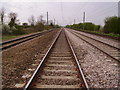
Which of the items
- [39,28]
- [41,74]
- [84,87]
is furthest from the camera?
[39,28]

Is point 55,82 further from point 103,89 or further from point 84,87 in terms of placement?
point 103,89

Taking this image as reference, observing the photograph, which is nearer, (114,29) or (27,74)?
(27,74)

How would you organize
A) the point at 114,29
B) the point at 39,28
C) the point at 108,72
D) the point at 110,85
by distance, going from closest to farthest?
the point at 110,85 → the point at 108,72 → the point at 114,29 → the point at 39,28

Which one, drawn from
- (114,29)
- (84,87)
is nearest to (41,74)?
(84,87)

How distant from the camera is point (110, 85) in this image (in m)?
3.49

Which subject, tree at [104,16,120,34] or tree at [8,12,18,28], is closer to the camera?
tree at [104,16,120,34]

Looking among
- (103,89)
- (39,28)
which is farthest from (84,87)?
(39,28)

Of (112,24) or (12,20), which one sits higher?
(12,20)

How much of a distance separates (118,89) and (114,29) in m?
24.4

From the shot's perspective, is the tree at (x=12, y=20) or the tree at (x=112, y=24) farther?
the tree at (x=12, y=20)

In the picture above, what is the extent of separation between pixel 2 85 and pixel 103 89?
119 inches

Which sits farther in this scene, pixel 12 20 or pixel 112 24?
pixel 12 20

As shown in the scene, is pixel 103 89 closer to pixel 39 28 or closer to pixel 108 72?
pixel 108 72

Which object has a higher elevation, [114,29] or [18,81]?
[114,29]
